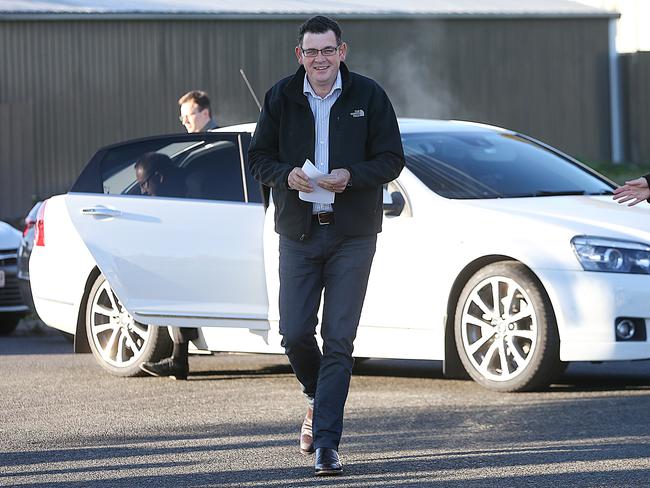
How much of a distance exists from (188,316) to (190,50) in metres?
21.0

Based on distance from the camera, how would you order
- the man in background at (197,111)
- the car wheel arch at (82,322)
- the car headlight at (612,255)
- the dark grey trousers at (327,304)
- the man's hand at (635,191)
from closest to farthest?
the dark grey trousers at (327,304) → the man's hand at (635,191) → the car headlight at (612,255) → the car wheel arch at (82,322) → the man in background at (197,111)

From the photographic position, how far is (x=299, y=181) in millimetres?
6129

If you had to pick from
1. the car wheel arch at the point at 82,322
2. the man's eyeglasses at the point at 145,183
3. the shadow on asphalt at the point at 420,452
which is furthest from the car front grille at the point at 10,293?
the shadow on asphalt at the point at 420,452

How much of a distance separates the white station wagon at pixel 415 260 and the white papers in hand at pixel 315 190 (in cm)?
236

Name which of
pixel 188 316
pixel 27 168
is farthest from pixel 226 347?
pixel 27 168

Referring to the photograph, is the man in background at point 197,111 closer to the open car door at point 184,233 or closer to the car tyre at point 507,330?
the open car door at point 184,233

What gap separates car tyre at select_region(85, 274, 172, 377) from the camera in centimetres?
947

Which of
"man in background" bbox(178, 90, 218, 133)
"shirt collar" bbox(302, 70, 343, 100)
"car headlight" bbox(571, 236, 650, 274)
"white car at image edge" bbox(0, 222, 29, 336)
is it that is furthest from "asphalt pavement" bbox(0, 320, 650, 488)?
"white car at image edge" bbox(0, 222, 29, 336)

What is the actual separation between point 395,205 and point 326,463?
3.01m

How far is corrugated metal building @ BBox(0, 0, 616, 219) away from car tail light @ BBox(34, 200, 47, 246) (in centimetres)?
1502

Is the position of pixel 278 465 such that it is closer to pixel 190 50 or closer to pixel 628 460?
pixel 628 460

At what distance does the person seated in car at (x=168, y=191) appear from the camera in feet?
30.7

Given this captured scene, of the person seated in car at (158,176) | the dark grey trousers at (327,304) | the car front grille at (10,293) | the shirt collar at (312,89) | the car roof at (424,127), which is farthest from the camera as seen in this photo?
the car front grille at (10,293)

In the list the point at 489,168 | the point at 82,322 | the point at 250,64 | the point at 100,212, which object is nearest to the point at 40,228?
the point at 82,322
